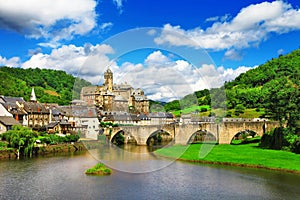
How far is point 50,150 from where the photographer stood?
54.9 metres

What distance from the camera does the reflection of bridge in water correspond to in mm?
59938

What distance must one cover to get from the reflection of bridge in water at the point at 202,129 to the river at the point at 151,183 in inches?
818

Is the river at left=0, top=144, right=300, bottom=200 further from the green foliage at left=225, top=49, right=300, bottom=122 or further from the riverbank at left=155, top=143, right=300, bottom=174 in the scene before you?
the green foliage at left=225, top=49, right=300, bottom=122

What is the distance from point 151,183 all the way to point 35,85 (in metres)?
154

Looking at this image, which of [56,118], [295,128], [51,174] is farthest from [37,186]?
[56,118]

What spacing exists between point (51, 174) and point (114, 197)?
→ 11.9 m

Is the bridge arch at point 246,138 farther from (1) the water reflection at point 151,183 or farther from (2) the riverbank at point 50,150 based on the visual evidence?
(2) the riverbank at point 50,150

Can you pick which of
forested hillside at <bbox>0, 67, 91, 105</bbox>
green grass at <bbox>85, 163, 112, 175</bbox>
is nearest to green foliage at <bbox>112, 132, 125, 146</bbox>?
green grass at <bbox>85, 163, 112, 175</bbox>

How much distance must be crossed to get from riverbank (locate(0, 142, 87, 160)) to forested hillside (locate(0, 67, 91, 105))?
7021 cm

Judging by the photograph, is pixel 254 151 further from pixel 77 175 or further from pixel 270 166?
pixel 77 175

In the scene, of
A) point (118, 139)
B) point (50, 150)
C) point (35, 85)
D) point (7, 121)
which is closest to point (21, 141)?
point (50, 150)

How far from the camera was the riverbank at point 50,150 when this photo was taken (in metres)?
46.7

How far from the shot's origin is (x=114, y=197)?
26625 mm

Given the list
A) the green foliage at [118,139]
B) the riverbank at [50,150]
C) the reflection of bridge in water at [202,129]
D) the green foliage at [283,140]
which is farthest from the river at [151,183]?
the green foliage at [118,139]
